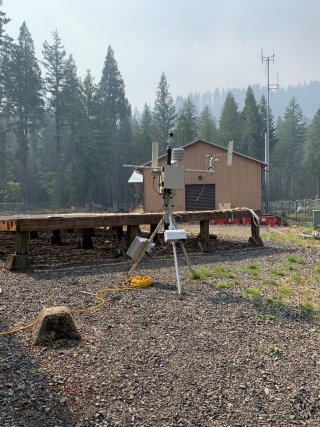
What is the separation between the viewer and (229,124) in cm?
7369

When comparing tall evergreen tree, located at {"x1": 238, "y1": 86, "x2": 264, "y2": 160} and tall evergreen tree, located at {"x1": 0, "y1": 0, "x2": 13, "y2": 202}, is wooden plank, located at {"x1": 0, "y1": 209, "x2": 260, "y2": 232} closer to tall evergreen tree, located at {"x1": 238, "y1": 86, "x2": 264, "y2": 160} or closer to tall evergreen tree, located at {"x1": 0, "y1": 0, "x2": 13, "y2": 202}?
tall evergreen tree, located at {"x1": 0, "y1": 0, "x2": 13, "y2": 202}

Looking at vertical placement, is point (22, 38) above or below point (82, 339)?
above

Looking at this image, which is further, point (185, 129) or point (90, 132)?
point (185, 129)

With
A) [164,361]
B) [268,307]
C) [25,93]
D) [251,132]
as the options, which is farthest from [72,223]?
[251,132]

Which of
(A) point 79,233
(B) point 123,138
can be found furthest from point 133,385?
(B) point 123,138

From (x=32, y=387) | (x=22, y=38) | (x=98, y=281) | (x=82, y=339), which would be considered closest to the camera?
(x=32, y=387)

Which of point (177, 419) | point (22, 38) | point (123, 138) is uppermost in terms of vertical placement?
point (22, 38)

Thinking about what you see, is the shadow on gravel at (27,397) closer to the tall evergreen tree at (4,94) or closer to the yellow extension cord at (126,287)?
the yellow extension cord at (126,287)

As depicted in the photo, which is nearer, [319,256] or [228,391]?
[228,391]

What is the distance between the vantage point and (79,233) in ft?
40.5

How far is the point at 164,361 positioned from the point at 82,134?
178 ft

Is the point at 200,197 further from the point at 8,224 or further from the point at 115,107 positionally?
the point at 115,107

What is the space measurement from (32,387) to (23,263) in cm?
490

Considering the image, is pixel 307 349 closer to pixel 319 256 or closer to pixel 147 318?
pixel 147 318
